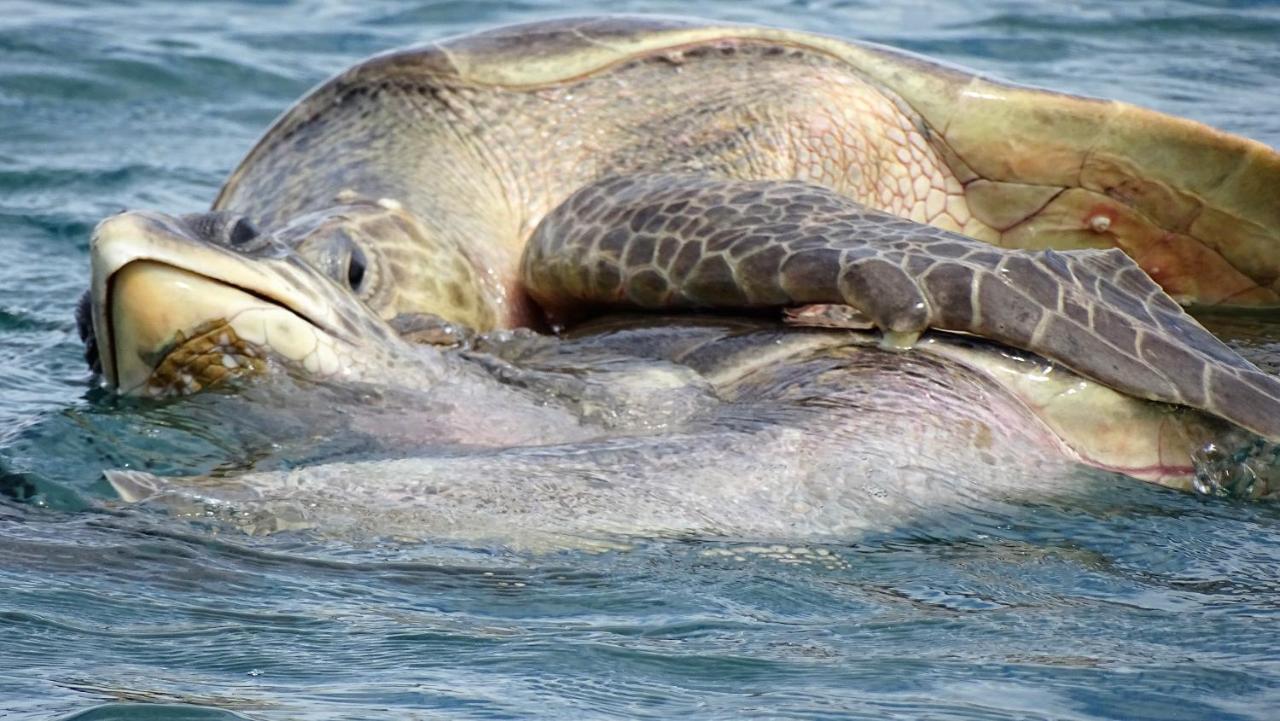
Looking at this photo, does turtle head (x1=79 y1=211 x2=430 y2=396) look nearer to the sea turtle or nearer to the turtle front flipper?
the sea turtle

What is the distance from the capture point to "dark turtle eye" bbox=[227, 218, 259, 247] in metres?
4.01

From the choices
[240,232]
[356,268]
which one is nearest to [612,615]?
[240,232]

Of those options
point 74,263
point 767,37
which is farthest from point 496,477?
point 74,263

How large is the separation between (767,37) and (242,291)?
2489 millimetres

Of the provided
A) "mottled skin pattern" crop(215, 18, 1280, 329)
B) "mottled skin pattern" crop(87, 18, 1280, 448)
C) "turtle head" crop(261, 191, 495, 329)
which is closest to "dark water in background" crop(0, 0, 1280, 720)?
"turtle head" crop(261, 191, 495, 329)

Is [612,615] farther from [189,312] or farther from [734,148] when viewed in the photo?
[734,148]

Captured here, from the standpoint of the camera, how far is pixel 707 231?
452 centimetres

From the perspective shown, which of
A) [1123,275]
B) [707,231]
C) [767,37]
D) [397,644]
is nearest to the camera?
[397,644]

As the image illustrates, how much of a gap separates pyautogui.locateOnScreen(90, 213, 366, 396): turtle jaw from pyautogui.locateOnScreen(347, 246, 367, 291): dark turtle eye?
580 millimetres

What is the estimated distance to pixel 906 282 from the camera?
13.3ft

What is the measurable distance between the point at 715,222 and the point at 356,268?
96 cm

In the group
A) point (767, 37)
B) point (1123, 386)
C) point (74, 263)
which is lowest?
point (74, 263)

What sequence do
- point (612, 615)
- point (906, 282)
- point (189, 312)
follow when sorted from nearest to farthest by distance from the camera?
1. point (612, 615)
2. point (189, 312)
3. point (906, 282)

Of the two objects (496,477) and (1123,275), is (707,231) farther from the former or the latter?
(496,477)
